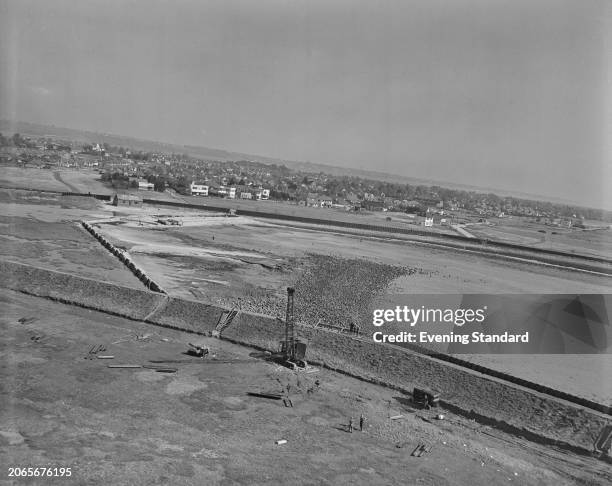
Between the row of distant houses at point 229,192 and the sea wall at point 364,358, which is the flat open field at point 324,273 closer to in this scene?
the sea wall at point 364,358

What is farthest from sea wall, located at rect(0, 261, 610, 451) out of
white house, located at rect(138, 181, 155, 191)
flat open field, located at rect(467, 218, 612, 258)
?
white house, located at rect(138, 181, 155, 191)

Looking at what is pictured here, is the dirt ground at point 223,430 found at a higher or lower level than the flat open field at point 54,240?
lower

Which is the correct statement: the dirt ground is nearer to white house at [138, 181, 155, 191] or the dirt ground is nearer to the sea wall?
the sea wall

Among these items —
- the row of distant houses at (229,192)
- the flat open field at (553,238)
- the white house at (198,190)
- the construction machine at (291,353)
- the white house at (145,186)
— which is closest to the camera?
the construction machine at (291,353)

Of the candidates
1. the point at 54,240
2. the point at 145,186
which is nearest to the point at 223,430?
the point at 54,240

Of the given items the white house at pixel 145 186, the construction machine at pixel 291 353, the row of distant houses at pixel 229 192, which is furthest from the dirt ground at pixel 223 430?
the row of distant houses at pixel 229 192
